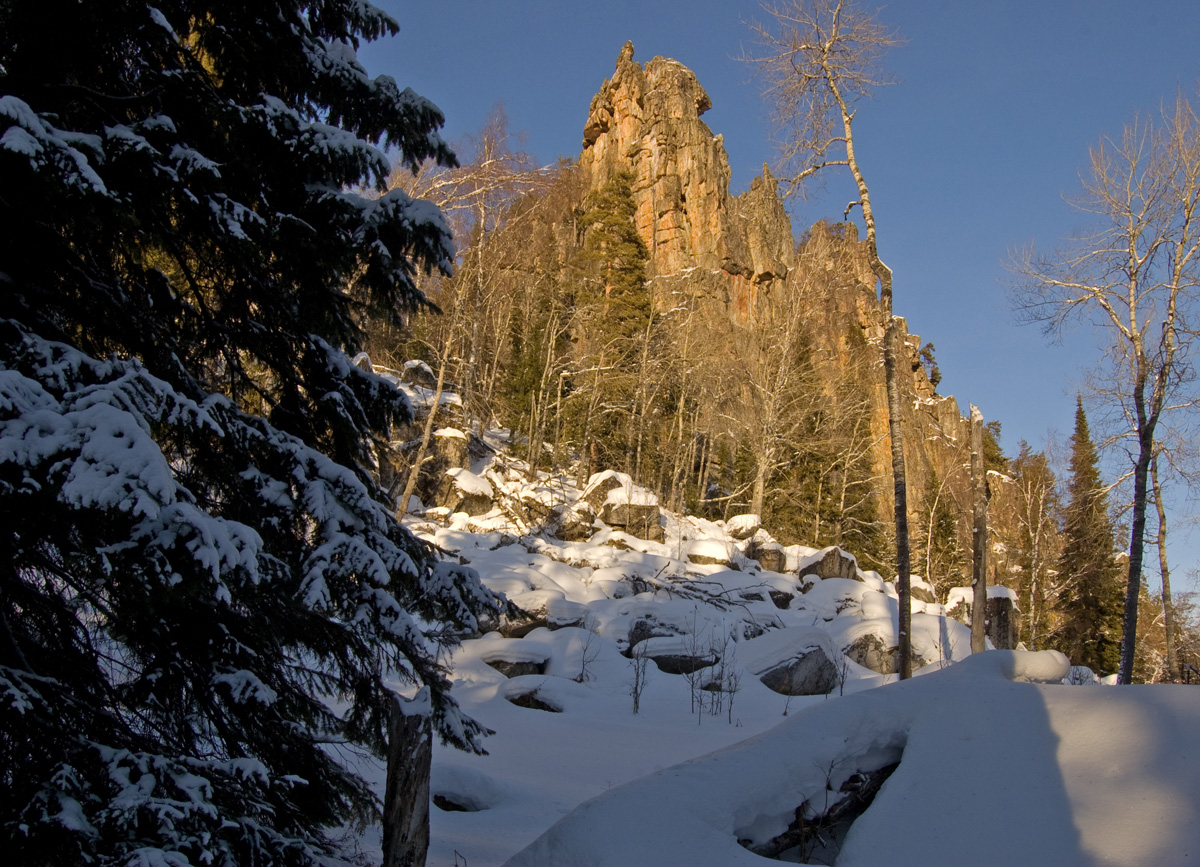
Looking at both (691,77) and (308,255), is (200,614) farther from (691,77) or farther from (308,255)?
(691,77)

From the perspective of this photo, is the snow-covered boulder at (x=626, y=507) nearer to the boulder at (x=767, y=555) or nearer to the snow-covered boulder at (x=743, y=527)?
the snow-covered boulder at (x=743, y=527)

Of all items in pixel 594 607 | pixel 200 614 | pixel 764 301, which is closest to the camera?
pixel 200 614

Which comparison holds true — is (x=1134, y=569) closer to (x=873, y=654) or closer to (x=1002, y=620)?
(x=873, y=654)

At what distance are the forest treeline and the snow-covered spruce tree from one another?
610 inches

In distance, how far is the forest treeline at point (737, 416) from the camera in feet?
77.1

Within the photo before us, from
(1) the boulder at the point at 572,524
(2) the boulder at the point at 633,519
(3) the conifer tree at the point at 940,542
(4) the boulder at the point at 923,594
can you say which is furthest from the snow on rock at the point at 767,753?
(3) the conifer tree at the point at 940,542

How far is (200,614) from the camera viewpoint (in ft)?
9.20

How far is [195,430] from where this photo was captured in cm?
271

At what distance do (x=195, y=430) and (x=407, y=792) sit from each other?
1.83 meters

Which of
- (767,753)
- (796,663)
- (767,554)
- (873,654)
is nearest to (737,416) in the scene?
(767,554)

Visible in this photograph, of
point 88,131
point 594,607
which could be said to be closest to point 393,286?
point 88,131

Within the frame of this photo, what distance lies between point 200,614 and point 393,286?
6.84 feet

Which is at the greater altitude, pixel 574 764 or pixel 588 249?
pixel 588 249

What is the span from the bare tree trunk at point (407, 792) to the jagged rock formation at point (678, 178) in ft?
125
